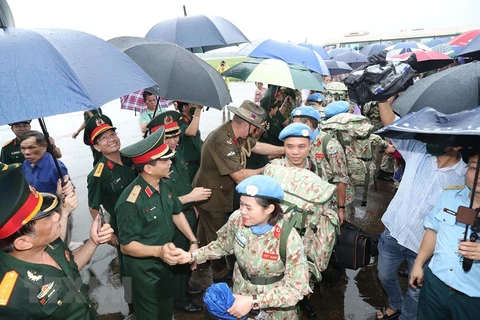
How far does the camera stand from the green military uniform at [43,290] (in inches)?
70.3

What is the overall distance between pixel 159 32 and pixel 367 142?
380 centimetres

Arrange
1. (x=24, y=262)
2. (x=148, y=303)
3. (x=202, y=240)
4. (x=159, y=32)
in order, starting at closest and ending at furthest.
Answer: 1. (x=24, y=262)
2. (x=148, y=303)
3. (x=202, y=240)
4. (x=159, y=32)

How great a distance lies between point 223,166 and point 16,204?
90.3 inches

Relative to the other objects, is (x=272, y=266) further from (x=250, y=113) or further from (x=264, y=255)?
(x=250, y=113)

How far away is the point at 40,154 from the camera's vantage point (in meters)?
3.96

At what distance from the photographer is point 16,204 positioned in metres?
1.76

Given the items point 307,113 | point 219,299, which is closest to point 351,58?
point 307,113

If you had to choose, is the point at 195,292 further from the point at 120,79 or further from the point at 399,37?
the point at 399,37

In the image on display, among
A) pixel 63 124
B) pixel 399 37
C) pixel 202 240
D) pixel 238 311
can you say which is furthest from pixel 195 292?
pixel 399 37

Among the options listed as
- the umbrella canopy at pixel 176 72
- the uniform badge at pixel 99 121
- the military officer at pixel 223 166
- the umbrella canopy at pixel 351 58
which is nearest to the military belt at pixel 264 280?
the military officer at pixel 223 166

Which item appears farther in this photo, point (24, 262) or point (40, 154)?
point (40, 154)

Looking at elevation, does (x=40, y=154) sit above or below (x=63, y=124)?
above

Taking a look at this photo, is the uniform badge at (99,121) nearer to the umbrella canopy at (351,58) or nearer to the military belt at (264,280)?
the military belt at (264,280)

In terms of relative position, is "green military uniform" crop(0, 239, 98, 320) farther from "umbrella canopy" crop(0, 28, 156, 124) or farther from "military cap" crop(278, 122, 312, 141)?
"military cap" crop(278, 122, 312, 141)
